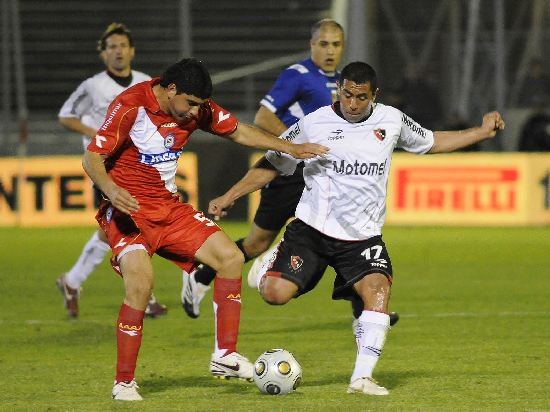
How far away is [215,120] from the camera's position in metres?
7.91

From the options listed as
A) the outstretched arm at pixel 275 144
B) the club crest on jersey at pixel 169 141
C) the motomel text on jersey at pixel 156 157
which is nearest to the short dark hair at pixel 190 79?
the club crest on jersey at pixel 169 141

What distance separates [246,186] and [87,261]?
335 centimetres

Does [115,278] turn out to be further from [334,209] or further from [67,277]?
[334,209]

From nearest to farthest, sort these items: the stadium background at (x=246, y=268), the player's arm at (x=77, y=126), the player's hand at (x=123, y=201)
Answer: the player's hand at (x=123, y=201) < the stadium background at (x=246, y=268) < the player's arm at (x=77, y=126)

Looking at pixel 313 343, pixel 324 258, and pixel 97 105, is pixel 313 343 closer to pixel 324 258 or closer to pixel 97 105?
pixel 324 258

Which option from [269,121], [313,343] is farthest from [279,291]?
[269,121]

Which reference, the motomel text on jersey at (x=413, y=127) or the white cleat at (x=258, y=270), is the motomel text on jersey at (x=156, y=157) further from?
the motomel text on jersey at (x=413, y=127)

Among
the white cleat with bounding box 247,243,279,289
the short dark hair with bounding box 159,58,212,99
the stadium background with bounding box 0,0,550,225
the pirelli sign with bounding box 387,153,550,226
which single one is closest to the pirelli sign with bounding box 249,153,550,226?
the pirelli sign with bounding box 387,153,550,226

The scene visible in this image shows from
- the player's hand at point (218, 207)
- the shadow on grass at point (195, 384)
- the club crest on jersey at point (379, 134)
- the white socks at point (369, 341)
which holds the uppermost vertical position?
the club crest on jersey at point (379, 134)

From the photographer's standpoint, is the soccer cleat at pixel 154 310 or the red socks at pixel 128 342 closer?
the red socks at pixel 128 342

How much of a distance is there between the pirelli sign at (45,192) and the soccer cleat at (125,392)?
42.7 feet

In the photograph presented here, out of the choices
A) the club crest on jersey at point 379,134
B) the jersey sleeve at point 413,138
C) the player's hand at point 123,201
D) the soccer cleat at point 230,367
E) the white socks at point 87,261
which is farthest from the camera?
the white socks at point 87,261

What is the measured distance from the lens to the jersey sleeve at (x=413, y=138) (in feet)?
26.8

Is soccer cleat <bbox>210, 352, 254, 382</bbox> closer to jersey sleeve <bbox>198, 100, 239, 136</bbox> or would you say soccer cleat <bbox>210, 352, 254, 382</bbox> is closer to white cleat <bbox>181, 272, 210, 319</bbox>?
jersey sleeve <bbox>198, 100, 239, 136</bbox>
